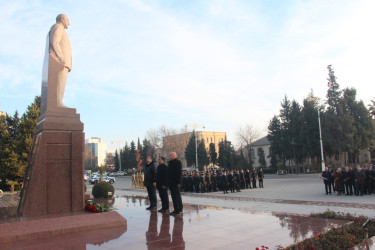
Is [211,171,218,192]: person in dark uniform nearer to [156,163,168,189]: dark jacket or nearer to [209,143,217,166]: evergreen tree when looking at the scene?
[156,163,168,189]: dark jacket

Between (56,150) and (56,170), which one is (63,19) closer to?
(56,150)

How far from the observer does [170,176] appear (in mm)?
7840

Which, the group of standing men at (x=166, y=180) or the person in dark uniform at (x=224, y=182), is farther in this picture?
the person in dark uniform at (x=224, y=182)

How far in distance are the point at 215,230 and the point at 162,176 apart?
109 inches

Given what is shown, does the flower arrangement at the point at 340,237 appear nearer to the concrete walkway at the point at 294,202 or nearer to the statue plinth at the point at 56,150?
the concrete walkway at the point at 294,202

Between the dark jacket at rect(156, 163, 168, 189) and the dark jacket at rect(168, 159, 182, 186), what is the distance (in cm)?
45

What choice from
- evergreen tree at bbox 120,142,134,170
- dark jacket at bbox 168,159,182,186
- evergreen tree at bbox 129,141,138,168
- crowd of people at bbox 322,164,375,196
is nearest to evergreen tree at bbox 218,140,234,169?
evergreen tree at bbox 129,141,138,168

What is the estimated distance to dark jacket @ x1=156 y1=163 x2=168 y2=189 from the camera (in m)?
8.29

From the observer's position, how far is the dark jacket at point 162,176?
8.29 metres

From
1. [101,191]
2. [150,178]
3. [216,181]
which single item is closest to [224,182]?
[216,181]

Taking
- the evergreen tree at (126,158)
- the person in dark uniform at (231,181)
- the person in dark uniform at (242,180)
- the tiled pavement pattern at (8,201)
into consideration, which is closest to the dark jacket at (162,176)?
the tiled pavement pattern at (8,201)

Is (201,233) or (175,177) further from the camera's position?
(175,177)

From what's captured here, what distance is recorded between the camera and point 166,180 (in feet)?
27.1

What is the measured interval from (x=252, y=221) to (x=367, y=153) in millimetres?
58349
